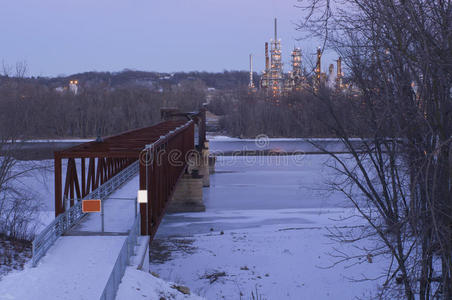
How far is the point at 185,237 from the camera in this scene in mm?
24125

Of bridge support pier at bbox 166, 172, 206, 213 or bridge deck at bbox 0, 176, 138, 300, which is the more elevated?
bridge deck at bbox 0, 176, 138, 300

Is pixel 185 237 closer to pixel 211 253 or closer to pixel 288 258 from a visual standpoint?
pixel 211 253

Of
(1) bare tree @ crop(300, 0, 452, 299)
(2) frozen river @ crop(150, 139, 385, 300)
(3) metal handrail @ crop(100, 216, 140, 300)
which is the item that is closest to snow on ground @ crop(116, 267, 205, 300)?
(3) metal handrail @ crop(100, 216, 140, 300)

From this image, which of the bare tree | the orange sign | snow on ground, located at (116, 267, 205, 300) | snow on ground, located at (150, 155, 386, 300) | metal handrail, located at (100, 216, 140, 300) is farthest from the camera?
snow on ground, located at (150, 155, 386, 300)

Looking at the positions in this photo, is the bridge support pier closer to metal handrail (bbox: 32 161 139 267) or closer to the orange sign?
metal handrail (bbox: 32 161 139 267)

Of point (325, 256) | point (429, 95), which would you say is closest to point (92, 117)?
point (325, 256)

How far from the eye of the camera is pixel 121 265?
1123 centimetres

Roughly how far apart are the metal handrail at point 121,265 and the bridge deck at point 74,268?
295 millimetres

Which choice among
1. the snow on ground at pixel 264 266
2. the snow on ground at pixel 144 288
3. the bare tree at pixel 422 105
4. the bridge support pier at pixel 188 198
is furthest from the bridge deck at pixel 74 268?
the bridge support pier at pixel 188 198

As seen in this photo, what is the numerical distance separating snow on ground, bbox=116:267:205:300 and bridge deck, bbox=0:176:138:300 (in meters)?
0.47

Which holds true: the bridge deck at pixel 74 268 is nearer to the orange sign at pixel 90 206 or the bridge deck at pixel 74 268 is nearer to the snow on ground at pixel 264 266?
the orange sign at pixel 90 206

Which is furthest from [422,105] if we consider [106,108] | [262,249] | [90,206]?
[106,108]

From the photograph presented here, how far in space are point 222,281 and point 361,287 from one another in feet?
15.7

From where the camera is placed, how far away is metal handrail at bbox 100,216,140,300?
9.57 meters
